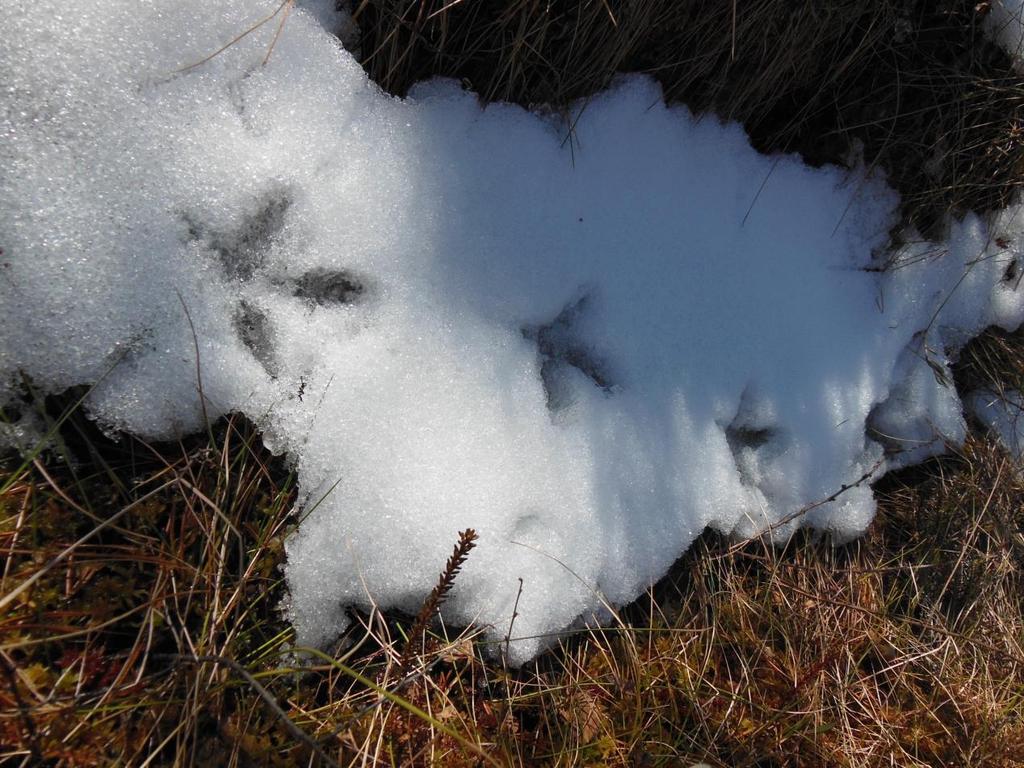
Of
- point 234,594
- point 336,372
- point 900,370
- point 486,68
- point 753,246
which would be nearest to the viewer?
point 234,594

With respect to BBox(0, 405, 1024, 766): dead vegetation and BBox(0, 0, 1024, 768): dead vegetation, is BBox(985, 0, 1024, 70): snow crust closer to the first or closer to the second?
BBox(0, 0, 1024, 768): dead vegetation

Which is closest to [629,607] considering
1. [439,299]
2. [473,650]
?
[473,650]

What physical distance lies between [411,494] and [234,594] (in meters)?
0.39

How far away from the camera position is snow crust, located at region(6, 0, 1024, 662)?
4.04ft

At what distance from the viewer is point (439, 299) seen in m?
1.46

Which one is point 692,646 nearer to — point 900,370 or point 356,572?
point 356,572

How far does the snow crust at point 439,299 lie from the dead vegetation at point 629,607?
0.08m

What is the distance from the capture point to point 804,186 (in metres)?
1.87

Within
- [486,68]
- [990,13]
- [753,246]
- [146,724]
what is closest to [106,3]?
[486,68]

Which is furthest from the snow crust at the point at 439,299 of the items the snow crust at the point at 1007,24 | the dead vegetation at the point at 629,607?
the snow crust at the point at 1007,24

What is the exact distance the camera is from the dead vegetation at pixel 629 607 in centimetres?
117

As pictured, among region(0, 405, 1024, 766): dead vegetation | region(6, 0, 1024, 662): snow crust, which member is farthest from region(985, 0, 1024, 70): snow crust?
region(0, 405, 1024, 766): dead vegetation

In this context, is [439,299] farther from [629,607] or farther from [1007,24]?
[1007,24]

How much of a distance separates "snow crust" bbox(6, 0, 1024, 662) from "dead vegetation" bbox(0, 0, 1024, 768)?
0.27ft
